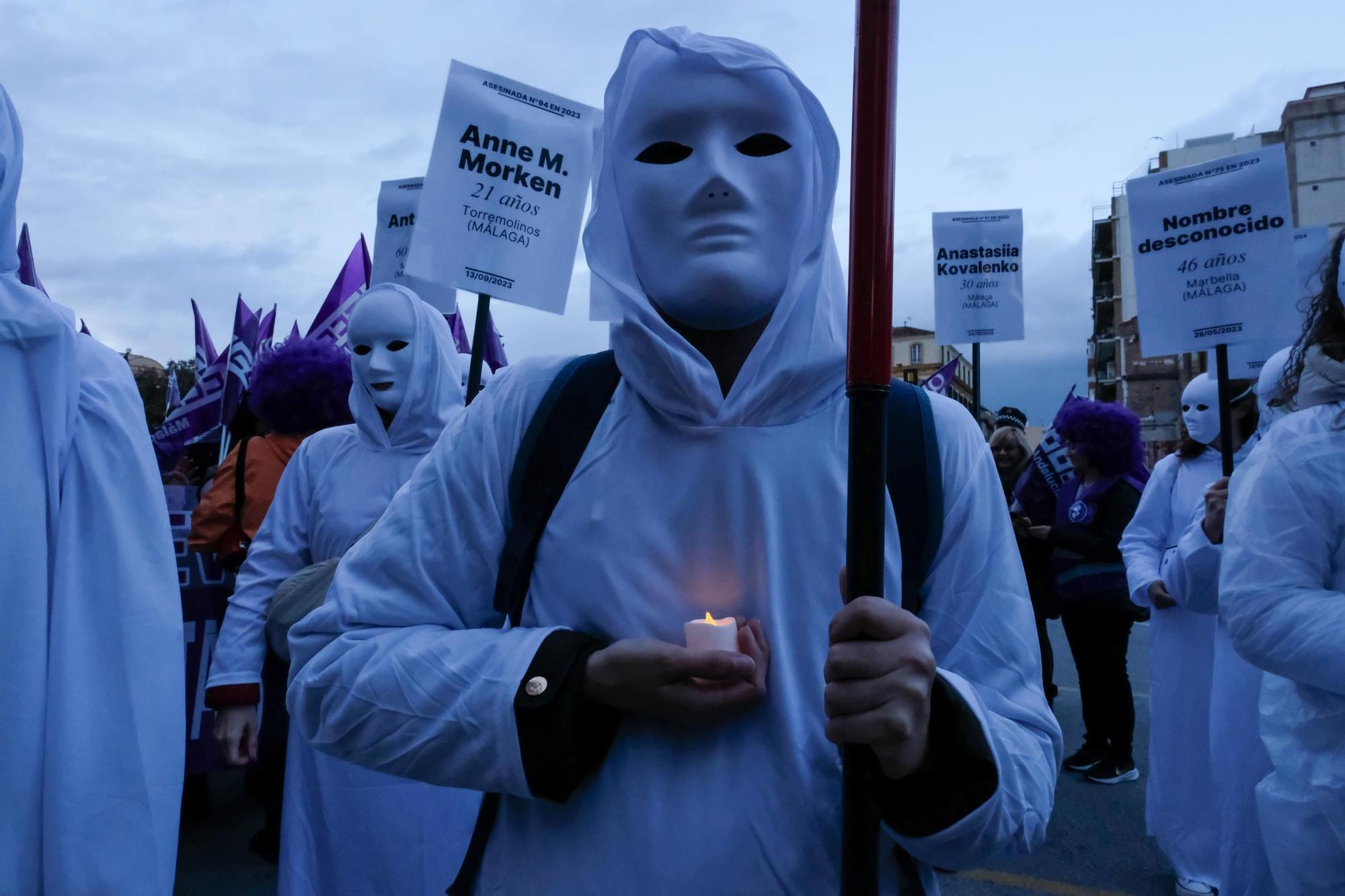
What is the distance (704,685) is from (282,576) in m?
2.39

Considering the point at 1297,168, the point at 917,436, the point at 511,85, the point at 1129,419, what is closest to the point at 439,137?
the point at 511,85

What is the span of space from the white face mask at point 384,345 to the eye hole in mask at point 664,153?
2139 mm

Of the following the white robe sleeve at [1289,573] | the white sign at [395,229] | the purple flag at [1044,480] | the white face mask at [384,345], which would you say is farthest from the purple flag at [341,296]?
the white robe sleeve at [1289,573]

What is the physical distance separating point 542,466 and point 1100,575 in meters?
4.73

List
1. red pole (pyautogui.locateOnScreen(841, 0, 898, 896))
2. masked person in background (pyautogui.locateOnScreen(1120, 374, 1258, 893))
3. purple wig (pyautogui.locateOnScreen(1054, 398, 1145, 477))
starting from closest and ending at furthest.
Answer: red pole (pyautogui.locateOnScreen(841, 0, 898, 896))
masked person in background (pyautogui.locateOnScreen(1120, 374, 1258, 893))
purple wig (pyautogui.locateOnScreen(1054, 398, 1145, 477))

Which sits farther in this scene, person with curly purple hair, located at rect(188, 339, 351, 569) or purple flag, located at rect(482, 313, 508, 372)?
purple flag, located at rect(482, 313, 508, 372)

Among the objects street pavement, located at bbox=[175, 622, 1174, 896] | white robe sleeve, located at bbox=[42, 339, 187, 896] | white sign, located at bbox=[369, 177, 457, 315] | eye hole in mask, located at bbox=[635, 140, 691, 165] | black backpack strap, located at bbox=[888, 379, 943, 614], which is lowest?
street pavement, located at bbox=[175, 622, 1174, 896]

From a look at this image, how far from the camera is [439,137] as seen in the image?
342 centimetres

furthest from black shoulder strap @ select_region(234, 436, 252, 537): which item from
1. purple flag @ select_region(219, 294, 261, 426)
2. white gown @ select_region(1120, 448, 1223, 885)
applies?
white gown @ select_region(1120, 448, 1223, 885)

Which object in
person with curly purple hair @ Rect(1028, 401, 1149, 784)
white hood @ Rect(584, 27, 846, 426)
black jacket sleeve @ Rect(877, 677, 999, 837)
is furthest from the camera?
person with curly purple hair @ Rect(1028, 401, 1149, 784)

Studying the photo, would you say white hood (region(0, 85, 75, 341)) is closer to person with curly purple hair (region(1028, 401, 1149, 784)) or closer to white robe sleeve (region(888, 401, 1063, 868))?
white robe sleeve (region(888, 401, 1063, 868))

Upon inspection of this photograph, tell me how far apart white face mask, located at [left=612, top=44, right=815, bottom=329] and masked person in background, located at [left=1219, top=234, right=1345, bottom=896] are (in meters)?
1.37

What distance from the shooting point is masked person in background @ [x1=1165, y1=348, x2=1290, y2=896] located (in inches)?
113

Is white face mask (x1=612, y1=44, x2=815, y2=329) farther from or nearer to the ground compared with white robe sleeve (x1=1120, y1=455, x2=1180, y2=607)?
farther from the ground
